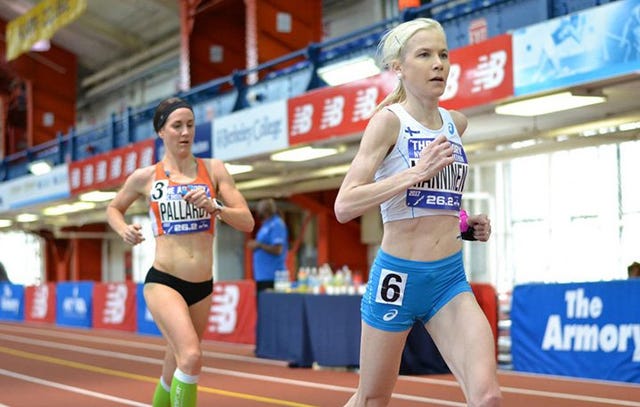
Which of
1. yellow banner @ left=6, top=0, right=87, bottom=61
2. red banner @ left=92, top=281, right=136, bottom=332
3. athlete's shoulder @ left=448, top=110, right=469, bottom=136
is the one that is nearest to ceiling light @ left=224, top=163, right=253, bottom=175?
red banner @ left=92, top=281, right=136, bottom=332

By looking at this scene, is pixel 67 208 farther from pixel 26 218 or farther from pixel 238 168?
pixel 238 168

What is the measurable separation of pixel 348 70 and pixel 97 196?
10.0 metres

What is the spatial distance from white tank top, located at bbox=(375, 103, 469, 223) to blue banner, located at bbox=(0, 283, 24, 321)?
22021mm

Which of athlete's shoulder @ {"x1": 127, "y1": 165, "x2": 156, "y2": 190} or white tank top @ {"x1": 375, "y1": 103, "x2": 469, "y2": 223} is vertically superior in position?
athlete's shoulder @ {"x1": 127, "y1": 165, "x2": 156, "y2": 190}

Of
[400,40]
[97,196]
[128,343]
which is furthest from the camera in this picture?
[97,196]

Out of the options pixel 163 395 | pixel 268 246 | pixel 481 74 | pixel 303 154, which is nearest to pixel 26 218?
pixel 303 154

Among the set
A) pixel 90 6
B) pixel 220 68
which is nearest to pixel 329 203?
pixel 220 68

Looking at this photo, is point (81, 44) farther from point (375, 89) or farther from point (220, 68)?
point (375, 89)

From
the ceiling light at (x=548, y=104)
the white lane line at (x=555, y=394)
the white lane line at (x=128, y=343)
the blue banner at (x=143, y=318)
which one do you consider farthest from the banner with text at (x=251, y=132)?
the white lane line at (x=555, y=394)

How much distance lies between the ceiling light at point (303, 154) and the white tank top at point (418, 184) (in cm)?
1098

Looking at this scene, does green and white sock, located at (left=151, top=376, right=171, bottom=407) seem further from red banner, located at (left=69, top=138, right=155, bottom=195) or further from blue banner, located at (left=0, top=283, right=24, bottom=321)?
blue banner, located at (left=0, top=283, right=24, bottom=321)

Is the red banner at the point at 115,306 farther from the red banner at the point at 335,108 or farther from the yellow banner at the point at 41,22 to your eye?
the red banner at the point at 335,108

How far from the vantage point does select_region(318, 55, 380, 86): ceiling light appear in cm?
1445

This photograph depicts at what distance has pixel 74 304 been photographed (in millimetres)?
21375
